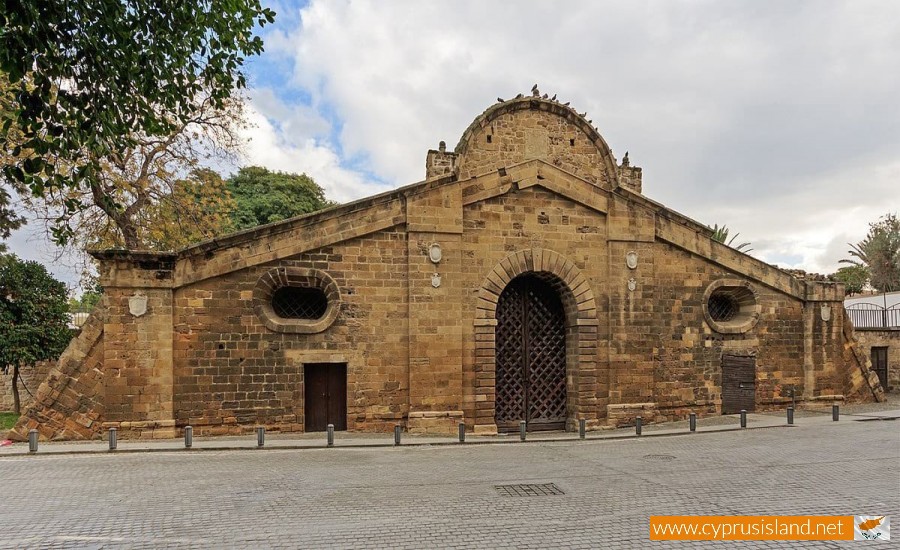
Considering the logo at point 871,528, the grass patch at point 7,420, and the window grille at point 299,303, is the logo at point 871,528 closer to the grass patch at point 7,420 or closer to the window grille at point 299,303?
the window grille at point 299,303

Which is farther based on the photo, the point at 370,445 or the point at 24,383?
the point at 24,383

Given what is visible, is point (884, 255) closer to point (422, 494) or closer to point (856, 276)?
point (856, 276)

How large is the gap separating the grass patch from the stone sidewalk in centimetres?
369

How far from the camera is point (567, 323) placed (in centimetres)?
1644

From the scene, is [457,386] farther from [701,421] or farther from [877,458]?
[877,458]

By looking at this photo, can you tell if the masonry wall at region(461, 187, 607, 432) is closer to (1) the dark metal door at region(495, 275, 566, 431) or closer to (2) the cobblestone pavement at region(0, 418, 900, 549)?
(1) the dark metal door at region(495, 275, 566, 431)

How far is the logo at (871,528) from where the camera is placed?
22.3 ft

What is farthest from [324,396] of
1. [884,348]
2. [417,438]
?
[884,348]

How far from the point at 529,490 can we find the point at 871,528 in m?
4.59

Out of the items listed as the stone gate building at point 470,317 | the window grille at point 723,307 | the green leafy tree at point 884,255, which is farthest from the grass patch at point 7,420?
the green leafy tree at point 884,255

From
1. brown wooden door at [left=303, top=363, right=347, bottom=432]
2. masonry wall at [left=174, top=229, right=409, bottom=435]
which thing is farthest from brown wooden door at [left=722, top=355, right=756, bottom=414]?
brown wooden door at [left=303, top=363, right=347, bottom=432]

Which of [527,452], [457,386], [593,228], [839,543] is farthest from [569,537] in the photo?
[593,228]

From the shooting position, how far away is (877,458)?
11211 millimetres

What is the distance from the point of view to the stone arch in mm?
15172
